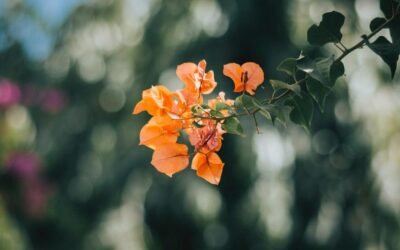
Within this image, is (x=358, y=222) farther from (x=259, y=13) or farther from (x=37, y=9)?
(x=37, y=9)

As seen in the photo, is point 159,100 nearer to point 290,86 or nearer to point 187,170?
point 290,86

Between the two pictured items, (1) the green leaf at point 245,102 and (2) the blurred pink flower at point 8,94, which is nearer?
(1) the green leaf at point 245,102

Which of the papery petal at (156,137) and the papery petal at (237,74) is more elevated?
the papery petal at (237,74)

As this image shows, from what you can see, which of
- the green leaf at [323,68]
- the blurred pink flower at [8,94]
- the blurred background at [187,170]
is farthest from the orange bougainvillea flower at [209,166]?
the blurred pink flower at [8,94]

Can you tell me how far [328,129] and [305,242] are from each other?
1.83 ft

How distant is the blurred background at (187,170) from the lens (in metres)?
2.57

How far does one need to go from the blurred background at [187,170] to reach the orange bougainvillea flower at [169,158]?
5.54 ft

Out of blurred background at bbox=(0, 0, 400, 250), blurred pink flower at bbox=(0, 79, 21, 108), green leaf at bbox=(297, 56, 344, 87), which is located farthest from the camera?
blurred pink flower at bbox=(0, 79, 21, 108)

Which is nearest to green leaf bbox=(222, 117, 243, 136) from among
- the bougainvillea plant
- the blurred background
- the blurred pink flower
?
the bougainvillea plant

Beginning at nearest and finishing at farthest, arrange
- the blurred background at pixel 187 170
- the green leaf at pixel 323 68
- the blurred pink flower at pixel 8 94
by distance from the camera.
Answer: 1. the green leaf at pixel 323 68
2. the blurred background at pixel 187 170
3. the blurred pink flower at pixel 8 94

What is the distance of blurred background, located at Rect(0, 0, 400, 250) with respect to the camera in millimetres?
2566

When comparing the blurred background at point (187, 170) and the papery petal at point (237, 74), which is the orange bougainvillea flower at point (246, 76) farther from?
the blurred background at point (187, 170)

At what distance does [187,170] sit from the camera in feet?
8.43

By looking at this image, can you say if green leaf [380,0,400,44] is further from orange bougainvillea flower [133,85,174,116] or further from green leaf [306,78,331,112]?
orange bougainvillea flower [133,85,174,116]
